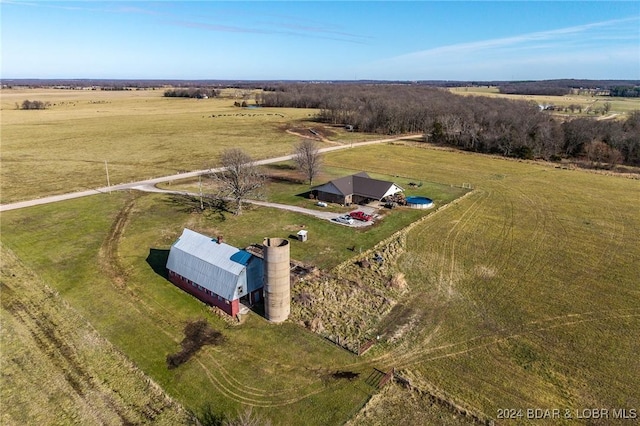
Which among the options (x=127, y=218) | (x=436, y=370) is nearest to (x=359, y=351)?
(x=436, y=370)

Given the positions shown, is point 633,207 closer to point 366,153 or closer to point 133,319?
point 366,153

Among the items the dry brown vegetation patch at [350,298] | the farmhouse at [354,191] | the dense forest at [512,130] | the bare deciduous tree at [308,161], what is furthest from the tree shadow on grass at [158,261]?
the dense forest at [512,130]

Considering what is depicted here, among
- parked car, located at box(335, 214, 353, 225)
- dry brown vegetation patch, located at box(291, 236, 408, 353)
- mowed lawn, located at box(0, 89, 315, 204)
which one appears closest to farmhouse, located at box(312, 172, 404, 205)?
parked car, located at box(335, 214, 353, 225)

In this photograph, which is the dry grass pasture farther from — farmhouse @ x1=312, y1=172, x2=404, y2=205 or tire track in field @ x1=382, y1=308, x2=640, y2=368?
farmhouse @ x1=312, y1=172, x2=404, y2=205

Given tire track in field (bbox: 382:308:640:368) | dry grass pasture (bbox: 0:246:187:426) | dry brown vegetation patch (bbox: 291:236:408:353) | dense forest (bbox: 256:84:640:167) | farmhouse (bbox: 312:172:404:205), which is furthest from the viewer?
dense forest (bbox: 256:84:640:167)

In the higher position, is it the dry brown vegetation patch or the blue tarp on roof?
the blue tarp on roof

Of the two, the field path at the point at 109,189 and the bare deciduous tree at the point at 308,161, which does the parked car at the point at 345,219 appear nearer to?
the bare deciduous tree at the point at 308,161

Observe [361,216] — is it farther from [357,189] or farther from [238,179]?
[238,179]
